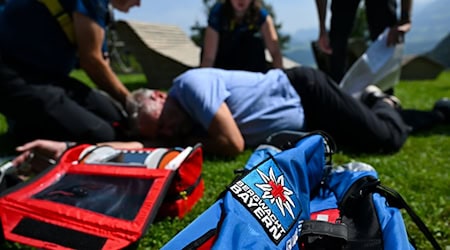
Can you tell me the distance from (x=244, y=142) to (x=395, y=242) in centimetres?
179

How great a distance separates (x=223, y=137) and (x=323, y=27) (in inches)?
59.5

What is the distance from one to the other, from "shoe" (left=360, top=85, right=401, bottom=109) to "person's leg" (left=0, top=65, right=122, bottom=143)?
6.07 ft

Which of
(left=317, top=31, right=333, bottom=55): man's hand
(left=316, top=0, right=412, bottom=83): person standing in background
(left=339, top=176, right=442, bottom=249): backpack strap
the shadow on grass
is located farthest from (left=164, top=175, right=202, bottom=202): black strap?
(left=317, top=31, right=333, bottom=55): man's hand

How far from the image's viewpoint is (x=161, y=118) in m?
2.80

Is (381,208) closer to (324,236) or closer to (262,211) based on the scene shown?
(324,236)

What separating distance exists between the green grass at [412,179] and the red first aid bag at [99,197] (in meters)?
0.10

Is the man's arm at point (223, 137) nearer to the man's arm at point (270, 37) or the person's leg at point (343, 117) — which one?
the person's leg at point (343, 117)

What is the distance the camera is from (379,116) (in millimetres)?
3062

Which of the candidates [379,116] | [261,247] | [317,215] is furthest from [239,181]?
[379,116]

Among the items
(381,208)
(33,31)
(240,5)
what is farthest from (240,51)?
(381,208)

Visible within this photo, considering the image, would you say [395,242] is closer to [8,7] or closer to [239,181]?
[239,181]

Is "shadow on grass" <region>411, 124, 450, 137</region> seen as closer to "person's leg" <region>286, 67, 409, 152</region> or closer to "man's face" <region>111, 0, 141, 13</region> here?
"person's leg" <region>286, 67, 409, 152</region>

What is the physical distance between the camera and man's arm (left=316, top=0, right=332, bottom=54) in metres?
3.10

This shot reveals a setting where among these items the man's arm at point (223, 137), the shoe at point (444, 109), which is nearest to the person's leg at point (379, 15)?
the shoe at point (444, 109)
